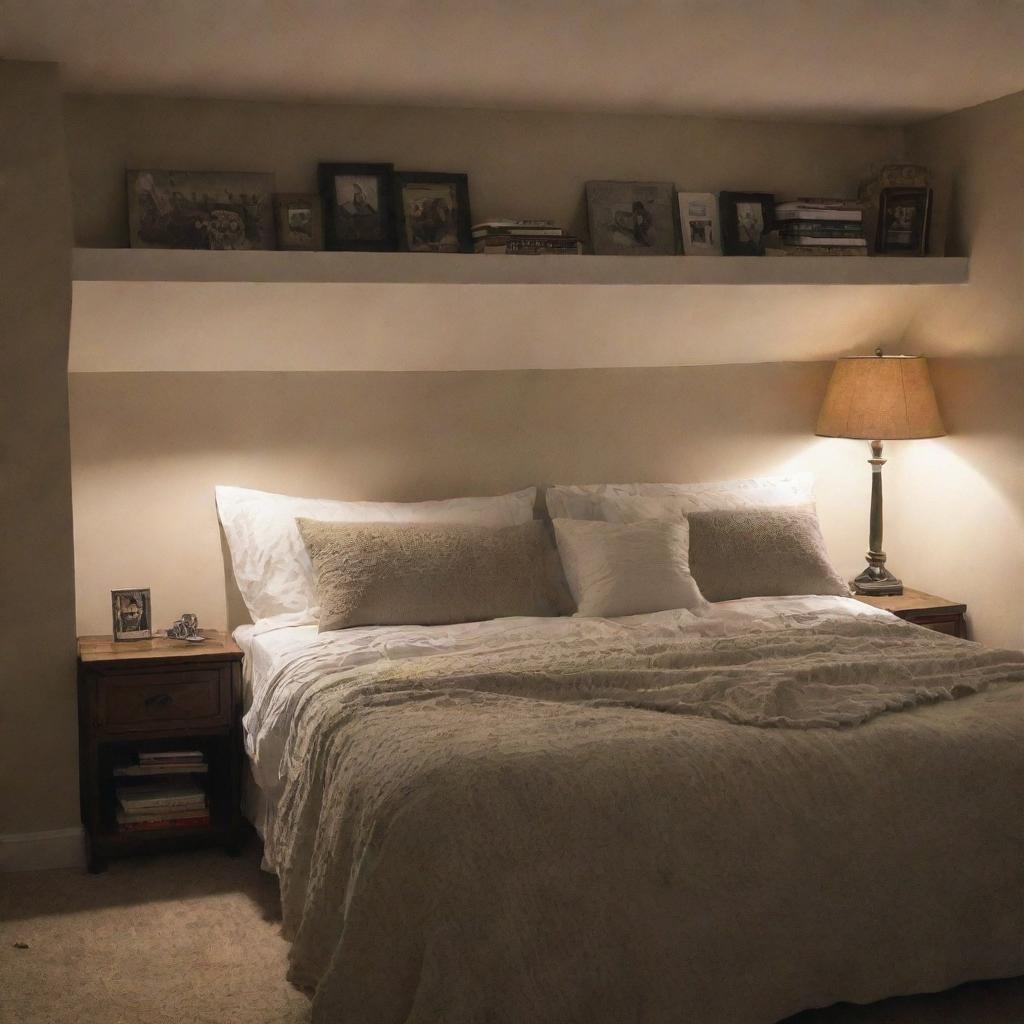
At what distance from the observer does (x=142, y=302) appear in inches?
141

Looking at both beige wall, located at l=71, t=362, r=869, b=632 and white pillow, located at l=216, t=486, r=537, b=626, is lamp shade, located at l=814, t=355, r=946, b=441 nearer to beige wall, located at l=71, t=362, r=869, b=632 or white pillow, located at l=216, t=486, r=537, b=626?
beige wall, located at l=71, t=362, r=869, b=632

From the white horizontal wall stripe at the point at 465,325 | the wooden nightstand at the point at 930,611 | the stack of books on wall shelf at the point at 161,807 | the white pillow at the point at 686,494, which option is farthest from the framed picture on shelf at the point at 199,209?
the wooden nightstand at the point at 930,611

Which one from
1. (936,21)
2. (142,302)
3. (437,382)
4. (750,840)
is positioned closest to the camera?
(750,840)

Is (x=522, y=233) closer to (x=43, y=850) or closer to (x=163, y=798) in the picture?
(x=163, y=798)

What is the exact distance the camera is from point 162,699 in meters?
3.55

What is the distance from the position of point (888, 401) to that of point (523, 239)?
1.38 meters

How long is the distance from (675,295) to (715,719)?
1.82 metres

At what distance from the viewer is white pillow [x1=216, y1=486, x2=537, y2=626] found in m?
3.82

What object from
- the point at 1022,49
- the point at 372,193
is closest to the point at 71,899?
the point at 372,193

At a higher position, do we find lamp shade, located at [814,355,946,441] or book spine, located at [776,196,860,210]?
book spine, located at [776,196,860,210]

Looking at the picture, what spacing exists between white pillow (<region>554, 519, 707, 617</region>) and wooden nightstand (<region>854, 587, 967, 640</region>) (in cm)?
75

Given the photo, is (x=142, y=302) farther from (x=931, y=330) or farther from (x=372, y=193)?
(x=931, y=330)

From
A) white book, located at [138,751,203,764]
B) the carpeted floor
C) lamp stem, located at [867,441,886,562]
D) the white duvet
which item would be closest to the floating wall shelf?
lamp stem, located at [867,441,886,562]

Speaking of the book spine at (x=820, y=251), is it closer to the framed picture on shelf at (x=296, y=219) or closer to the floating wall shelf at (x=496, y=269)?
the floating wall shelf at (x=496, y=269)
